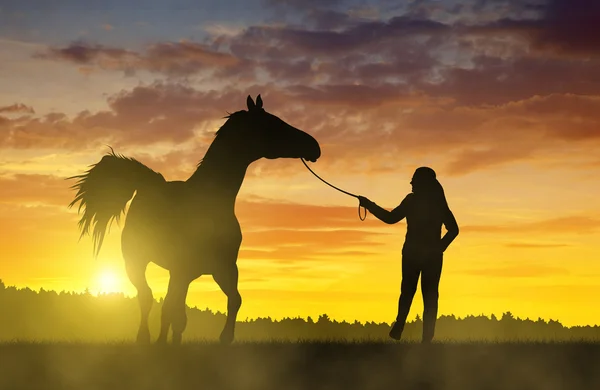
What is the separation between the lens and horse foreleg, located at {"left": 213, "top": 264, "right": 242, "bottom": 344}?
13.8m

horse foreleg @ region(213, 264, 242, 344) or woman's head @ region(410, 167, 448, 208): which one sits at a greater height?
woman's head @ region(410, 167, 448, 208)

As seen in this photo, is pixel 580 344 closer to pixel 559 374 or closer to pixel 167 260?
pixel 559 374

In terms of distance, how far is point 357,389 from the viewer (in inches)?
418

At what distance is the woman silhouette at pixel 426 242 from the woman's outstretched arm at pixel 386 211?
0.70ft

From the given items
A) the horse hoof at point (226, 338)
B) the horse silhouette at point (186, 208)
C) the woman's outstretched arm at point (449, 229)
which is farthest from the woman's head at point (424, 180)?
the horse hoof at point (226, 338)

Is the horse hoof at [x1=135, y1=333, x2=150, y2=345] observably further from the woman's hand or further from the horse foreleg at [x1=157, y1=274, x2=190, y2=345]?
the woman's hand

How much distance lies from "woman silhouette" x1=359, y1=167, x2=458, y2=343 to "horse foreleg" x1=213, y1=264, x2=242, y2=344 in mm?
2821

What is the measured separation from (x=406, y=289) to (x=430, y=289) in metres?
0.43

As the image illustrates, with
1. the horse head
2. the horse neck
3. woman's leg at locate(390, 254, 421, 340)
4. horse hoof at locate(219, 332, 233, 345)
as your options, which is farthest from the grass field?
the horse head

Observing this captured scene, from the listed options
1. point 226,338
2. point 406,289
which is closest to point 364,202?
point 406,289

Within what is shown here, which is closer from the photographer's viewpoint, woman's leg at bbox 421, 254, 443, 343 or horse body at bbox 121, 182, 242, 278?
horse body at bbox 121, 182, 242, 278

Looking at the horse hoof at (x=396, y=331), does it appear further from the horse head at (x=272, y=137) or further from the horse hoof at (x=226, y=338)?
the horse head at (x=272, y=137)

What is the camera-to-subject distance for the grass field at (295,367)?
35.5 feet

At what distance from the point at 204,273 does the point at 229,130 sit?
7.70 feet
